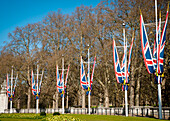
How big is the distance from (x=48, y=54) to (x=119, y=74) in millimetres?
30515

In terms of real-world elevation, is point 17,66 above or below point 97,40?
below

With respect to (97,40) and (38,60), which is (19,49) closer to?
(38,60)

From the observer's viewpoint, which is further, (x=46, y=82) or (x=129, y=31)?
(x=46, y=82)

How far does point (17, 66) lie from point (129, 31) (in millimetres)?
26179

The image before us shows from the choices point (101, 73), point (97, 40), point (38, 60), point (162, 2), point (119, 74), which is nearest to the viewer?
point (119, 74)

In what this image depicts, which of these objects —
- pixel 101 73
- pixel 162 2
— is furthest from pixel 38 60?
pixel 162 2

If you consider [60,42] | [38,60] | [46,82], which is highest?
[60,42]

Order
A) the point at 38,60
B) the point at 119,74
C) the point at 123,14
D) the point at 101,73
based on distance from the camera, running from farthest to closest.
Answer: the point at 38,60 → the point at 101,73 → the point at 123,14 → the point at 119,74

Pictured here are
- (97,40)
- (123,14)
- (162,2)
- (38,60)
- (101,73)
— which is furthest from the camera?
(38,60)

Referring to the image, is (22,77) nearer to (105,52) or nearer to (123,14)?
(105,52)

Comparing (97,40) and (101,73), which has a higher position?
(97,40)

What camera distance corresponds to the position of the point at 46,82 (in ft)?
177

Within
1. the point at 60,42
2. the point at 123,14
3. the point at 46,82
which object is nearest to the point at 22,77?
the point at 46,82

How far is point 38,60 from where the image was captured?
179 feet
